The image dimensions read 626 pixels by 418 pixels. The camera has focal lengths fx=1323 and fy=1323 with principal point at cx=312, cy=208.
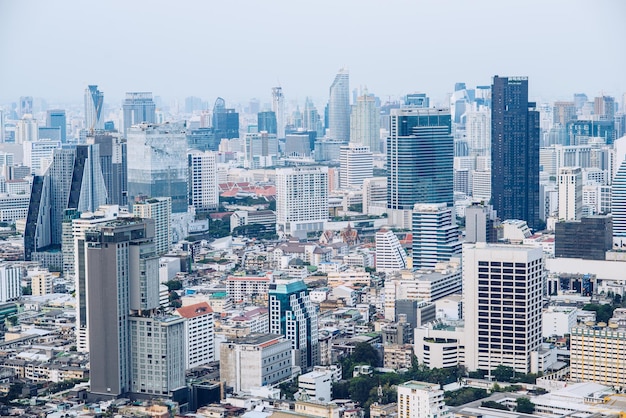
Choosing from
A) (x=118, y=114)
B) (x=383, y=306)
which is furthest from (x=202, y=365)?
(x=118, y=114)

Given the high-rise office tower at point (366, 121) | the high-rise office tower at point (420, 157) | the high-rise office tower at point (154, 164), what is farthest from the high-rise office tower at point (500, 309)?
the high-rise office tower at point (366, 121)

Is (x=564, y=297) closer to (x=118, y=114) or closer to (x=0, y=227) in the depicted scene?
(x=0, y=227)

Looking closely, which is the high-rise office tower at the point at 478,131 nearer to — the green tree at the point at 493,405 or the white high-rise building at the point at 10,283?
the white high-rise building at the point at 10,283

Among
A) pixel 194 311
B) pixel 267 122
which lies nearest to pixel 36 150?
pixel 267 122

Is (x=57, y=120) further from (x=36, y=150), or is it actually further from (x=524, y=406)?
(x=524, y=406)

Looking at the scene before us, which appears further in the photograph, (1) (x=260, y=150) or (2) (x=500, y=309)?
(1) (x=260, y=150)

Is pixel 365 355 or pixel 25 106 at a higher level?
pixel 25 106

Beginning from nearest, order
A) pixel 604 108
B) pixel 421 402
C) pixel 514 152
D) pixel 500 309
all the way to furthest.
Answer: pixel 421 402 < pixel 500 309 < pixel 514 152 < pixel 604 108
